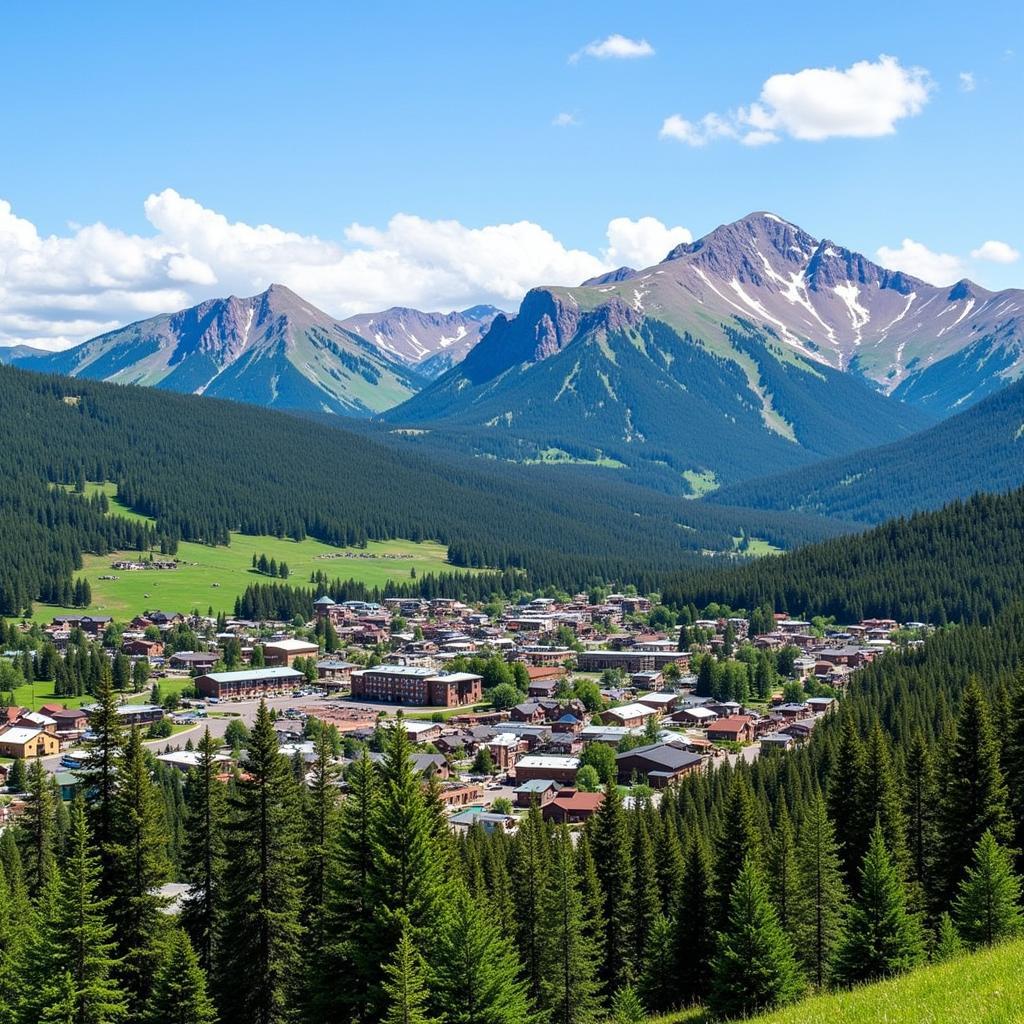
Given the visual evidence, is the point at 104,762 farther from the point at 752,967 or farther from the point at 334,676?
the point at 334,676

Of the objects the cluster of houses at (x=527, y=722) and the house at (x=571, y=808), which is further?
the cluster of houses at (x=527, y=722)

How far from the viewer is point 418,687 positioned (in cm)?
18150

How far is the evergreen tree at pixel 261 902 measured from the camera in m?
45.2

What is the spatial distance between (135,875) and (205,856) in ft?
9.16

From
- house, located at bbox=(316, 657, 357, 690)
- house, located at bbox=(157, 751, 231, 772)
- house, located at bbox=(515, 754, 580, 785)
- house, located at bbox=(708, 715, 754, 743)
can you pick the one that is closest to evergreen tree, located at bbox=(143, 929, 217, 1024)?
house, located at bbox=(157, 751, 231, 772)

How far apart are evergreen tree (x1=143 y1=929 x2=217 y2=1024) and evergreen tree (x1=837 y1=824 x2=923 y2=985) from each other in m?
24.0

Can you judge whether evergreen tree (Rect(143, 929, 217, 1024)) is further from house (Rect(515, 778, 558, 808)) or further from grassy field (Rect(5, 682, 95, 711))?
grassy field (Rect(5, 682, 95, 711))

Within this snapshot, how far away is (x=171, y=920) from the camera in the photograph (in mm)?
48250

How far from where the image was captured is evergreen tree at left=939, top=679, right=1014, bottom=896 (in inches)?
2411

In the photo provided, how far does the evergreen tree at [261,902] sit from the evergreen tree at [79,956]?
392cm

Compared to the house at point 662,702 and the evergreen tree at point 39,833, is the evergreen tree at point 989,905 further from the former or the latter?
the house at point 662,702

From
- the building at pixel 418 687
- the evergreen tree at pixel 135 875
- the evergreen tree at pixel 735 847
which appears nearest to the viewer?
the evergreen tree at pixel 135 875

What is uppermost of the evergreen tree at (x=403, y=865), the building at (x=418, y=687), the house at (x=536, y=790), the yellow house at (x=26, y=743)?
the evergreen tree at (x=403, y=865)

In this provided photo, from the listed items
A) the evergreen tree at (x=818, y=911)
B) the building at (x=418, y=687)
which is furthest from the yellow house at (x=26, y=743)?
the evergreen tree at (x=818, y=911)
